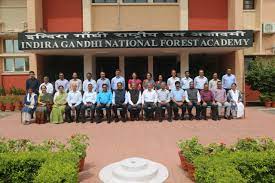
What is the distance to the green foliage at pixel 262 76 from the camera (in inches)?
619

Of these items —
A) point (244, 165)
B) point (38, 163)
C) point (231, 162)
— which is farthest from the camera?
point (38, 163)

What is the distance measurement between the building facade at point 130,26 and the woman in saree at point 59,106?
15.8ft

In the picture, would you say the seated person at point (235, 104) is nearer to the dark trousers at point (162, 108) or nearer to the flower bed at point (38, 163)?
the dark trousers at point (162, 108)

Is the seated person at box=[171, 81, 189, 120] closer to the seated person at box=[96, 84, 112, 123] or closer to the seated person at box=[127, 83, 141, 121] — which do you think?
the seated person at box=[127, 83, 141, 121]

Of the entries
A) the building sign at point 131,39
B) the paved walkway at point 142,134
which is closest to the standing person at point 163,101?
the paved walkway at point 142,134

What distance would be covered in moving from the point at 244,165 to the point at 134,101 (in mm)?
7271

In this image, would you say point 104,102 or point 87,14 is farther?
point 87,14

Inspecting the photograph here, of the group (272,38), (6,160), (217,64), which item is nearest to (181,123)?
(6,160)

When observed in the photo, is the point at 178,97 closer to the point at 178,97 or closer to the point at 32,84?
the point at 178,97

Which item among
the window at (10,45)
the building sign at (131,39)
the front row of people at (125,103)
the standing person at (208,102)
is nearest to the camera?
the front row of people at (125,103)

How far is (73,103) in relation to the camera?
474 inches

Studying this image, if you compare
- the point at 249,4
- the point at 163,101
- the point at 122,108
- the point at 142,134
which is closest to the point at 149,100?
the point at 163,101

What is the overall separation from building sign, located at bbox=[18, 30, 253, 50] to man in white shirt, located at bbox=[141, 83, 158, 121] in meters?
2.71

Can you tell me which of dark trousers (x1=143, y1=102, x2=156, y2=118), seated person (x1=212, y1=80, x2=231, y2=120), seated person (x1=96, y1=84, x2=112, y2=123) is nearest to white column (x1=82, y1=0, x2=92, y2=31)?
seated person (x1=96, y1=84, x2=112, y2=123)
